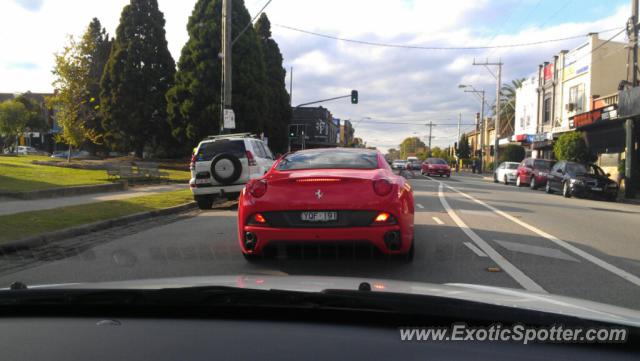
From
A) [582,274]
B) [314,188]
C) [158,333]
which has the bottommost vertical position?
[582,274]

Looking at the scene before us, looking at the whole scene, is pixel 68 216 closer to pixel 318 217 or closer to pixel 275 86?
pixel 318 217

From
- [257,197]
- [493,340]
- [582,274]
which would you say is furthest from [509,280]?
[493,340]

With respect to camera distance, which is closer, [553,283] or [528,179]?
[553,283]

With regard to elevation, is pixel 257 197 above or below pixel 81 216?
above

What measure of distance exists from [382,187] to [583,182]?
1867 cm

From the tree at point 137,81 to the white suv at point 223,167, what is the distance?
2416cm

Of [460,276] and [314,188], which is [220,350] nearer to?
[314,188]

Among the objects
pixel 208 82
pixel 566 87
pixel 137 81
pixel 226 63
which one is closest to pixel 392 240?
pixel 226 63

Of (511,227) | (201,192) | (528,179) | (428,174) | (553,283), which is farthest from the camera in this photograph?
(428,174)

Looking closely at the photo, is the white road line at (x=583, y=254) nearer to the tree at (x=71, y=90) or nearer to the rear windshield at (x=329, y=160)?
the rear windshield at (x=329, y=160)

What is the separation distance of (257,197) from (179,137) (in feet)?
102

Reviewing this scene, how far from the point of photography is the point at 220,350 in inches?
90.1

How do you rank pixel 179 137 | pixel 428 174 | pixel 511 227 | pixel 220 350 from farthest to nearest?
pixel 428 174 < pixel 179 137 < pixel 511 227 < pixel 220 350

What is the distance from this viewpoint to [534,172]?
96.3 feet
